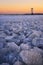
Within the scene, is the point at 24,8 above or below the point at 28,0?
below

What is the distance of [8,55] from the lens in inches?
35.4

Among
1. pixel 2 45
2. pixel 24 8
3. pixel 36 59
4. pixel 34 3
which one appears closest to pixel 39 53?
pixel 36 59

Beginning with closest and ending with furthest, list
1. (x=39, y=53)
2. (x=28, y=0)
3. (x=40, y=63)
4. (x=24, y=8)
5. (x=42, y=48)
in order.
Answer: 1. (x=40, y=63)
2. (x=39, y=53)
3. (x=42, y=48)
4. (x=28, y=0)
5. (x=24, y=8)

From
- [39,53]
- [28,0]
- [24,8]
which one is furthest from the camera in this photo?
[24,8]

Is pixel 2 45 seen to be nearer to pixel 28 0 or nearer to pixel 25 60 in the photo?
pixel 25 60

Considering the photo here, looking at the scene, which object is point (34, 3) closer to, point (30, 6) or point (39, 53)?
point (30, 6)

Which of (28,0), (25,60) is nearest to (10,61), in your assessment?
(25,60)

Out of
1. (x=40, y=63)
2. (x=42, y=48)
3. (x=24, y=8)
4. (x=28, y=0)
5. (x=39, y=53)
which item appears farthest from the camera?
(x=24, y=8)

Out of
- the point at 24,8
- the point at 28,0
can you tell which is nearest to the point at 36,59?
the point at 28,0

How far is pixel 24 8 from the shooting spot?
2.30 meters

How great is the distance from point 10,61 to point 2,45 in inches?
10.4

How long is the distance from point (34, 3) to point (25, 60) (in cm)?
144

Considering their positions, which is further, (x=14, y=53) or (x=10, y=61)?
(x=14, y=53)

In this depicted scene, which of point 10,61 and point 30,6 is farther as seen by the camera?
point 30,6
